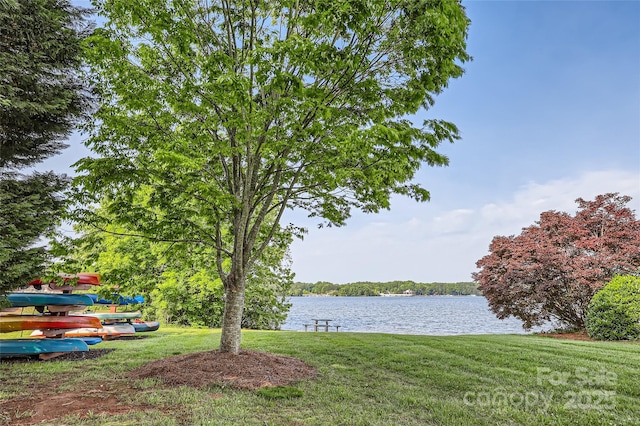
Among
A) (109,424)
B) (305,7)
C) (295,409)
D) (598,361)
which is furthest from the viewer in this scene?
(598,361)

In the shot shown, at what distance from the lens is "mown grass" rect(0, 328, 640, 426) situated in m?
3.55

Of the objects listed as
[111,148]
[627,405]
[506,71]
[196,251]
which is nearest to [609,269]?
[506,71]

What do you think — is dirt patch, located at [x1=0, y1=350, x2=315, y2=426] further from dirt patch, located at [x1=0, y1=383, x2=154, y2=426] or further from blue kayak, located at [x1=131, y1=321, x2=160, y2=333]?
blue kayak, located at [x1=131, y1=321, x2=160, y2=333]

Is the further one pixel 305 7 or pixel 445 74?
pixel 305 7

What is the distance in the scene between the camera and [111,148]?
19.0 feet

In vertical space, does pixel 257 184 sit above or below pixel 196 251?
above

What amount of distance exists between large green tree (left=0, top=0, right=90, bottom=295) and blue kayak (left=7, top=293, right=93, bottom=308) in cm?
250

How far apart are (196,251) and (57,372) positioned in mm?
3282

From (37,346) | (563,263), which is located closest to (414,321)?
(563,263)

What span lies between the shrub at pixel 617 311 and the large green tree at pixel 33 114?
55.5ft

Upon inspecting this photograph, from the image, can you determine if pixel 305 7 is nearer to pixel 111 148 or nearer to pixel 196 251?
pixel 111 148

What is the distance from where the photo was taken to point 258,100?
625 cm

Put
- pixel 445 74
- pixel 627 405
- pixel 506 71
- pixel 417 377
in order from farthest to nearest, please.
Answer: pixel 506 71 → pixel 417 377 → pixel 445 74 → pixel 627 405

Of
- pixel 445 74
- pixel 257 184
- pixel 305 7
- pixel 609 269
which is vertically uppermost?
pixel 305 7
